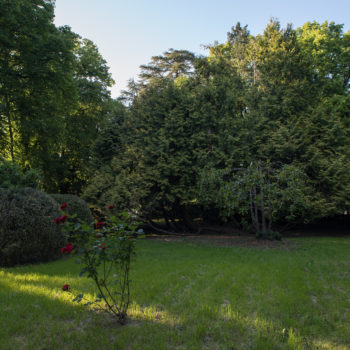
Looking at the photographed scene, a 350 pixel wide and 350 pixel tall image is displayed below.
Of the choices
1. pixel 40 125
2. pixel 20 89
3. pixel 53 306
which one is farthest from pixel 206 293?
pixel 20 89

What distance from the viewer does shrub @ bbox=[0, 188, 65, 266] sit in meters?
6.77

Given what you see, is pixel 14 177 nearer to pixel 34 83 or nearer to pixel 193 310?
pixel 193 310

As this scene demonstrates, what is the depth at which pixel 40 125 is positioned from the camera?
46.7 ft

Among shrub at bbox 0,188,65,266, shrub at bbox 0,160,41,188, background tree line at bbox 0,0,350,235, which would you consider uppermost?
background tree line at bbox 0,0,350,235

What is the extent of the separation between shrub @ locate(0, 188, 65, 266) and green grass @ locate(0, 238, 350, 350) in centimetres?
63

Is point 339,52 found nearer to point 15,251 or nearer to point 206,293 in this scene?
point 206,293

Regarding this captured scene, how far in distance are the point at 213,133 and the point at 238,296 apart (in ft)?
32.0

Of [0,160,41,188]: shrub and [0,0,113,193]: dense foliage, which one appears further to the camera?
[0,0,113,193]: dense foliage

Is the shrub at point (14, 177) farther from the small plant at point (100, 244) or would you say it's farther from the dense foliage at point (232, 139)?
the small plant at point (100, 244)

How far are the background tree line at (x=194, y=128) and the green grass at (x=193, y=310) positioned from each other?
5036 millimetres

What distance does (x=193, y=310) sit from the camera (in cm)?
376

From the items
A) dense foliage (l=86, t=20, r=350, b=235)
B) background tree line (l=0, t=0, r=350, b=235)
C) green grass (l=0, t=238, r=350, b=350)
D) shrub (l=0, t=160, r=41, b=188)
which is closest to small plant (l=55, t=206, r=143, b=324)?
green grass (l=0, t=238, r=350, b=350)

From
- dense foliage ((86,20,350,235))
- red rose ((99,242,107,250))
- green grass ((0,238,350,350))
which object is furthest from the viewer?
dense foliage ((86,20,350,235))

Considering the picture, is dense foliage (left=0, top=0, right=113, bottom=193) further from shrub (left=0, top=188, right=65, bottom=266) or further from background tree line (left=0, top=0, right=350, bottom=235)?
shrub (left=0, top=188, right=65, bottom=266)
